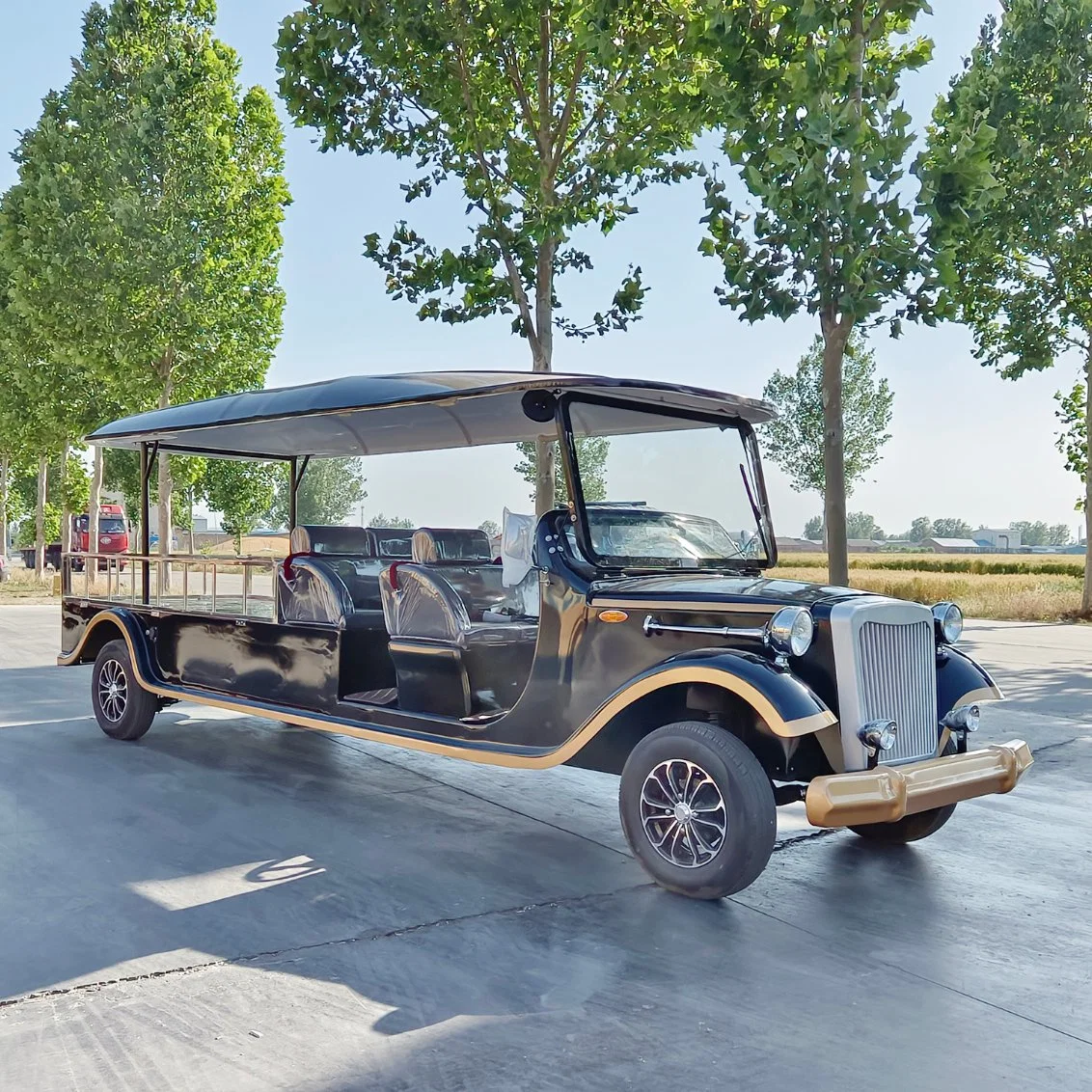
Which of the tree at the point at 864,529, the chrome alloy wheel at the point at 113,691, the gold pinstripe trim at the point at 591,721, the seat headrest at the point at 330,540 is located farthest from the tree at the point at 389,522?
the tree at the point at 864,529

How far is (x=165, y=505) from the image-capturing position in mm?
14930

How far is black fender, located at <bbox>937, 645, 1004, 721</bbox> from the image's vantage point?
5.04 metres

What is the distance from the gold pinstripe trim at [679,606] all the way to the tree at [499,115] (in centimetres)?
858

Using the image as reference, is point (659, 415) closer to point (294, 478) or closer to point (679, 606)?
point (679, 606)

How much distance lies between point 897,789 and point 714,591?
1146mm

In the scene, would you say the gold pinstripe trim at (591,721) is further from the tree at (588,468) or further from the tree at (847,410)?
the tree at (847,410)

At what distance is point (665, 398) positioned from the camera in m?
5.72

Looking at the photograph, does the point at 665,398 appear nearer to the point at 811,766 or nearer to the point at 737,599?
the point at 737,599

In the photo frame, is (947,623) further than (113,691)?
No

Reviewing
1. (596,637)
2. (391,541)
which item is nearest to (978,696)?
(596,637)

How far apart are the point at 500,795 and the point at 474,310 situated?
8258 millimetres

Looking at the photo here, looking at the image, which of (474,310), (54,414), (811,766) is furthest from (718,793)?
(54,414)

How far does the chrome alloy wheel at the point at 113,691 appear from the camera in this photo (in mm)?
7980

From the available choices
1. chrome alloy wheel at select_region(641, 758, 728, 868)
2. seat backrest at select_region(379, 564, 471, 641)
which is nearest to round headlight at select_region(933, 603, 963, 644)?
chrome alloy wheel at select_region(641, 758, 728, 868)
